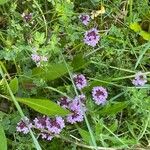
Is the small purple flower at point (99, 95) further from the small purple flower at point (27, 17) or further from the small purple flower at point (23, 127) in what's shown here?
the small purple flower at point (27, 17)

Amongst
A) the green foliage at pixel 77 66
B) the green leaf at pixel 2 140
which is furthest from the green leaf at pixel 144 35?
the green leaf at pixel 2 140

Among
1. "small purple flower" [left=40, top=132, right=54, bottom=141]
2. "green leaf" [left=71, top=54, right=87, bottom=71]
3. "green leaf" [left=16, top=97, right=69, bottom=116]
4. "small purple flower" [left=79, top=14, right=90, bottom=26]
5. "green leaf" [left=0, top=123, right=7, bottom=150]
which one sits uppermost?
"small purple flower" [left=79, top=14, right=90, bottom=26]

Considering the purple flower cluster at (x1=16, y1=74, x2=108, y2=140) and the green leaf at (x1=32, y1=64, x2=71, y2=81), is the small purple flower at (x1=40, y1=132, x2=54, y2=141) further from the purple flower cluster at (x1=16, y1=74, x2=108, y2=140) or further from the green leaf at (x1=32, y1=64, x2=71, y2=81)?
the green leaf at (x1=32, y1=64, x2=71, y2=81)

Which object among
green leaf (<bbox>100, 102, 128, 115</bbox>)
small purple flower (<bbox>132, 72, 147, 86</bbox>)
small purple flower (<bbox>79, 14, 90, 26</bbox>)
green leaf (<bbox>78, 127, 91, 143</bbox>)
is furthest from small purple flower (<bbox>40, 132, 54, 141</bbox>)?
small purple flower (<bbox>79, 14, 90, 26</bbox>)

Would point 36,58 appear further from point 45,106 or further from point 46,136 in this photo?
point 46,136

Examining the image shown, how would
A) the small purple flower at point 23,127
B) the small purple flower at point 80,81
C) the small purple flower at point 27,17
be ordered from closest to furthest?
the small purple flower at point 23,127, the small purple flower at point 80,81, the small purple flower at point 27,17

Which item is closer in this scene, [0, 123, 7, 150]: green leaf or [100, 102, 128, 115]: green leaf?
[0, 123, 7, 150]: green leaf

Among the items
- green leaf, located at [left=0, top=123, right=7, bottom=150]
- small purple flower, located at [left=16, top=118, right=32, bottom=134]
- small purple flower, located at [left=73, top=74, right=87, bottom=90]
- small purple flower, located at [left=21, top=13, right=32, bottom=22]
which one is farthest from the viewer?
small purple flower, located at [left=21, top=13, right=32, bottom=22]

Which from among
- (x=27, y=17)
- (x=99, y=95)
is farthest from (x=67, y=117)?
(x=27, y=17)
